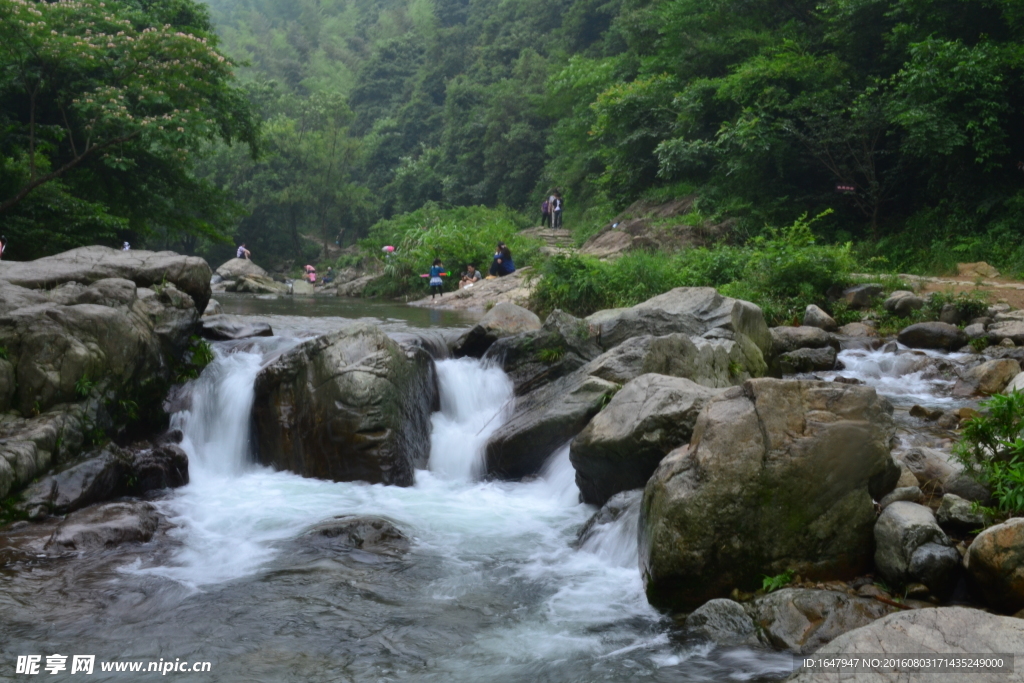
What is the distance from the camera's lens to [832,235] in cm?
2225

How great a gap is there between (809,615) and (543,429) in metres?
4.46

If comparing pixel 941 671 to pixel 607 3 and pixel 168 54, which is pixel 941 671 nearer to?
pixel 168 54

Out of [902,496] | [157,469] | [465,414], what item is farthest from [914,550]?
[157,469]

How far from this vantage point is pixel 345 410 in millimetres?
8945

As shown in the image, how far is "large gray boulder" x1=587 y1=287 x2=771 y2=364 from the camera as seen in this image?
11.1 meters

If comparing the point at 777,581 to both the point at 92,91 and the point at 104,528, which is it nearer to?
the point at 104,528

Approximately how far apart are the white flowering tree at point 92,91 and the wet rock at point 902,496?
15978mm

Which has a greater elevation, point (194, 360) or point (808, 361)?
point (194, 360)

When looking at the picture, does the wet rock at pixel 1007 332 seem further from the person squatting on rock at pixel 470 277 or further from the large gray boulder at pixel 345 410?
the person squatting on rock at pixel 470 277

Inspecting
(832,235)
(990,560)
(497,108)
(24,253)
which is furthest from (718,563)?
(497,108)

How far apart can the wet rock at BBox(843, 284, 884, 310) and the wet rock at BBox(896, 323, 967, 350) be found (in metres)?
1.84

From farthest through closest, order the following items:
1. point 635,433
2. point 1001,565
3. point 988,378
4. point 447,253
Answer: point 447,253, point 988,378, point 635,433, point 1001,565

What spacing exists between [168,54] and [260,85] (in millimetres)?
43976

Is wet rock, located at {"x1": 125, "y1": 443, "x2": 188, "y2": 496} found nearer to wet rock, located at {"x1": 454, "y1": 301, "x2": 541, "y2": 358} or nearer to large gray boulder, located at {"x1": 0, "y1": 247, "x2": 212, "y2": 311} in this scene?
large gray boulder, located at {"x1": 0, "y1": 247, "x2": 212, "y2": 311}
